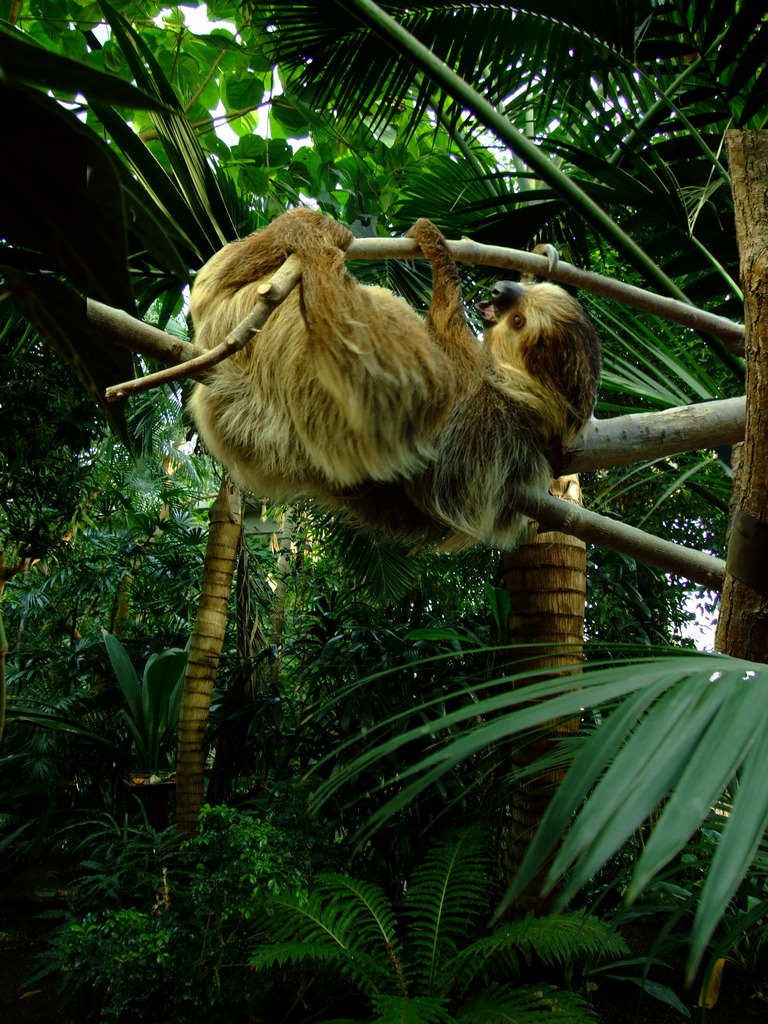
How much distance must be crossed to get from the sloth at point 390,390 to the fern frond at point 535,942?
1748 millimetres

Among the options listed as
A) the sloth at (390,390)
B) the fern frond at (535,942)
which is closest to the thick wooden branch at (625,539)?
the sloth at (390,390)

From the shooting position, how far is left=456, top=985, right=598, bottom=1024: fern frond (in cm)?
319

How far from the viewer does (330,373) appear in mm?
2469

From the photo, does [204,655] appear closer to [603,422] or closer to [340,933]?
[340,933]

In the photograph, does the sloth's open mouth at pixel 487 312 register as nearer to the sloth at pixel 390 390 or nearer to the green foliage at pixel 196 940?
the sloth at pixel 390 390

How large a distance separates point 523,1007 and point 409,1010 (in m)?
0.66

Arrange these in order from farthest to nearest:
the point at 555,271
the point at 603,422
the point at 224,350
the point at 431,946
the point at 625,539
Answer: the point at 431,946
the point at 603,422
the point at 625,539
the point at 555,271
the point at 224,350

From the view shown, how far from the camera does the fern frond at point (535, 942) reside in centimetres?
330

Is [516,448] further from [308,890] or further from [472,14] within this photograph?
[308,890]

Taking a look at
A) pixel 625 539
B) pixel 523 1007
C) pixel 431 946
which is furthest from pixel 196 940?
pixel 625 539

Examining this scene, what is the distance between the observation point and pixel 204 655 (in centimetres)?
517

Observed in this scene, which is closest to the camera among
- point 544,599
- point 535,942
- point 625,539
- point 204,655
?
point 625,539

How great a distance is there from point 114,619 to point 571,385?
7192 mm

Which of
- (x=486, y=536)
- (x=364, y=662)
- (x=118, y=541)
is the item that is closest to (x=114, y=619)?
(x=118, y=541)
